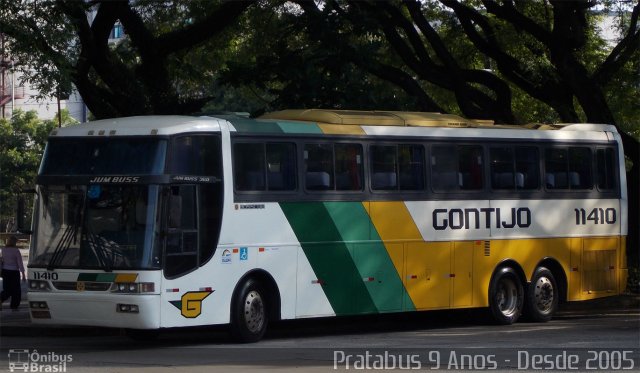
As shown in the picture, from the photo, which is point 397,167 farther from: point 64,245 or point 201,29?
point 201,29

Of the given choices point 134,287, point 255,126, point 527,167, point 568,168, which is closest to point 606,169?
point 568,168

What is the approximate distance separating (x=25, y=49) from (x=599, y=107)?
524 inches

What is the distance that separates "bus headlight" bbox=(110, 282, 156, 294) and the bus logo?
439mm

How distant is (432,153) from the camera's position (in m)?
19.7

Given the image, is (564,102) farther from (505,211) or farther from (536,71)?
(505,211)

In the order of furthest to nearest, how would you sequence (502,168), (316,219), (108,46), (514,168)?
(108,46) → (514,168) → (502,168) → (316,219)

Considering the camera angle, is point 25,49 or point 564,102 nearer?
point 25,49

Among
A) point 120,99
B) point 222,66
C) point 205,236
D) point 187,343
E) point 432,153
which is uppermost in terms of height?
point 222,66

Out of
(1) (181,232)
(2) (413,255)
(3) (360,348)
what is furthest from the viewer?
(2) (413,255)

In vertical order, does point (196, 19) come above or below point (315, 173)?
above

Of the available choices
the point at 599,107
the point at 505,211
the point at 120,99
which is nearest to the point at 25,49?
the point at 120,99

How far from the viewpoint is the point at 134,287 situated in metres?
15.6

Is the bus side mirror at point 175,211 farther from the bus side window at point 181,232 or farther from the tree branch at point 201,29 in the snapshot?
the tree branch at point 201,29

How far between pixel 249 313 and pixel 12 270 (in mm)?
8064
